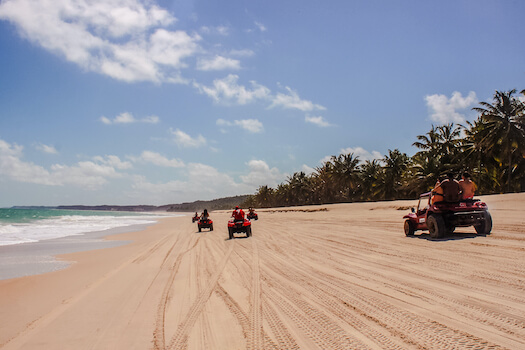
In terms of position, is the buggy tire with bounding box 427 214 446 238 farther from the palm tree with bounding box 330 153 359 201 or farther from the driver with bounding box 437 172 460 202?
the palm tree with bounding box 330 153 359 201

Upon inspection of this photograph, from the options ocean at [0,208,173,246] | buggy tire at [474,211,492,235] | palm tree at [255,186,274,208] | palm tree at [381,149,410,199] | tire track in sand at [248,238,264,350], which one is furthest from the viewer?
palm tree at [255,186,274,208]

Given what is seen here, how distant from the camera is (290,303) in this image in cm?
511

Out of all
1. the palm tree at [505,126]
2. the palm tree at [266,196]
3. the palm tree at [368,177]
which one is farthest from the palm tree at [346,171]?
the palm tree at [266,196]

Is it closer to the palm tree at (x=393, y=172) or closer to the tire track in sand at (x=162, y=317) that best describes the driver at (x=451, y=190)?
the tire track in sand at (x=162, y=317)

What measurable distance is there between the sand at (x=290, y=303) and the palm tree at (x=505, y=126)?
100ft

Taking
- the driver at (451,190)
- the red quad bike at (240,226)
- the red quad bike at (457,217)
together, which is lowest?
the red quad bike at (240,226)

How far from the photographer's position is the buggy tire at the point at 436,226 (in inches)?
407

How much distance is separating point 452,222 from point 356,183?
65.4 m

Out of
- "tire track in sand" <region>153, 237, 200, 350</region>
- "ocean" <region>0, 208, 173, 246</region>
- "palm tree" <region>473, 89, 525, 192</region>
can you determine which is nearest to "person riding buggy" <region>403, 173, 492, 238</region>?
"tire track in sand" <region>153, 237, 200, 350</region>

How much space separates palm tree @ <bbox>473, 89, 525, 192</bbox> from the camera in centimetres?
3392

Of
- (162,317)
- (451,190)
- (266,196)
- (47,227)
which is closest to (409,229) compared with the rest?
(451,190)

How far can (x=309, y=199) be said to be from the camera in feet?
331

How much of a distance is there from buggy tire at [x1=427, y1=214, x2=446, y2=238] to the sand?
1036 mm

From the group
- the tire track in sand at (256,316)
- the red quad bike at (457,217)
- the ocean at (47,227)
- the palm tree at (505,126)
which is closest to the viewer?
the tire track in sand at (256,316)
